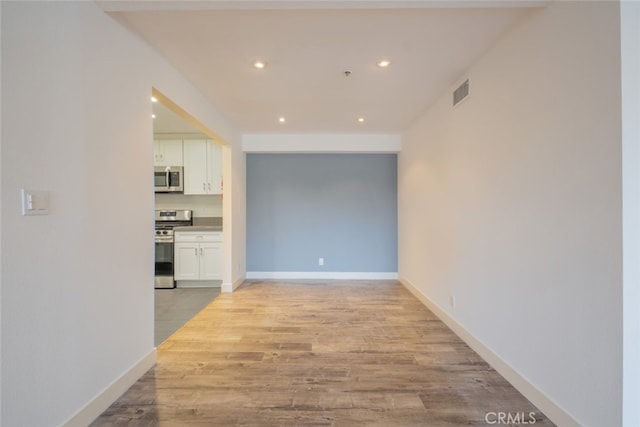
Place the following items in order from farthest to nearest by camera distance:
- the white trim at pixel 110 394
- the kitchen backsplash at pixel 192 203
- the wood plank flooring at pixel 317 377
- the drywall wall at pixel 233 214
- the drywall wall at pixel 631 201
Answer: the kitchen backsplash at pixel 192 203
the drywall wall at pixel 233 214
the wood plank flooring at pixel 317 377
the white trim at pixel 110 394
the drywall wall at pixel 631 201

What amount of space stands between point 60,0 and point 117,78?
1.54 ft

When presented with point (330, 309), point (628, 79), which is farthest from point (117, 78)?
point (330, 309)

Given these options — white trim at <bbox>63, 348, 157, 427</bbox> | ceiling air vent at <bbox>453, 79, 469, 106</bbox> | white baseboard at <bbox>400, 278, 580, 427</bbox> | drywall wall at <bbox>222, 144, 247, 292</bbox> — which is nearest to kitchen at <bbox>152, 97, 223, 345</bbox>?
drywall wall at <bbox>222, 144, 247, 292</bbox>

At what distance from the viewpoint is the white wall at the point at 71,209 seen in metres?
1.31

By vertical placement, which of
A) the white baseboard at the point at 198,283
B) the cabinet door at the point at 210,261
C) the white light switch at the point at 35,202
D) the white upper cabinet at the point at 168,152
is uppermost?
the white upper cabinet at the point at 168,152

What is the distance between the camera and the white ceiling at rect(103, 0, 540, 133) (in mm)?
1884

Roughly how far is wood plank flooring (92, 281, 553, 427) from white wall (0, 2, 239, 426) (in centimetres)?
41

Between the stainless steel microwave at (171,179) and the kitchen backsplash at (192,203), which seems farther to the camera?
the kitchen backsplash at (192,203)

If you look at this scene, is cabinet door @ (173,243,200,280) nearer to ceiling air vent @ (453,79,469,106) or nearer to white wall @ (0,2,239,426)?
white wall @ (0,2,239,426)

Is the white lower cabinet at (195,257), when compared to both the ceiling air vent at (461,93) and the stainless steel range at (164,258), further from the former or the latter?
the ceiling air vent at (461,93)

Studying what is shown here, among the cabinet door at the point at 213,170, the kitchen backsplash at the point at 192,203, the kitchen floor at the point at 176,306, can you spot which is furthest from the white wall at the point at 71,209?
the kitchen backsplash at the point at 192,203

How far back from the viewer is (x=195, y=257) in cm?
486

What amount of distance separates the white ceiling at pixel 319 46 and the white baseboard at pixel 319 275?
2.95 meters

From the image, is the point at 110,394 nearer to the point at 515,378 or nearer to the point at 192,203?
the point at 515,378
